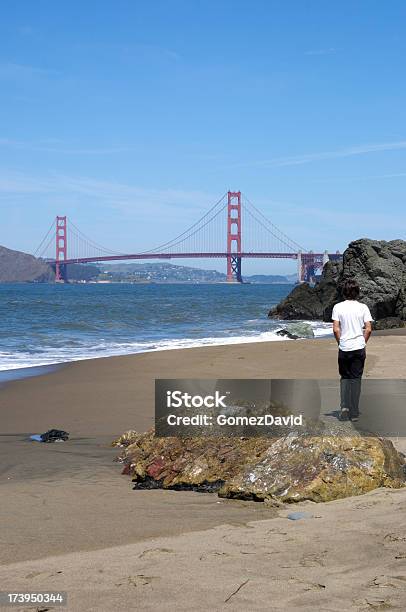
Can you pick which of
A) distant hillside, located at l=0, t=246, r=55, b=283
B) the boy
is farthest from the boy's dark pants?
distant hillside, located at l=0, t=246, r=55, b=283

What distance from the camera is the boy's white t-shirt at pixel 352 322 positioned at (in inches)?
255

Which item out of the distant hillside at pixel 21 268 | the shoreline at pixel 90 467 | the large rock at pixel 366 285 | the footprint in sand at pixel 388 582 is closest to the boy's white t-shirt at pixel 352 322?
the shoreline at pixel 90 467

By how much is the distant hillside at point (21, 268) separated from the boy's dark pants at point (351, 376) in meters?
146

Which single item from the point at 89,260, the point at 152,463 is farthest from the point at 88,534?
the point at 89,260

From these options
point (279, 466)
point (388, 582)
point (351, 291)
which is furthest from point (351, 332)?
point (388, 582)

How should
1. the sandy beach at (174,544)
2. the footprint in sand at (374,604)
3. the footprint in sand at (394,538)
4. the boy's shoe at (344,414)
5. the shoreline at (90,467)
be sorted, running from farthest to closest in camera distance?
the boy's shoe at (344,414) → the shoreline at (90,467) → the footprint in sand at (394,538) → the sandy beach at (174,544) → the footprint in sand at (374,604)

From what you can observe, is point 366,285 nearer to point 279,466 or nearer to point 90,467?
point 90,467

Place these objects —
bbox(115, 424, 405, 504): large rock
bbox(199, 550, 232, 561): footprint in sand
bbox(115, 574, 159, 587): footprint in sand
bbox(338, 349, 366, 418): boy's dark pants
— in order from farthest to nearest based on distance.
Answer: bbox(338, 349, 366, 418): boy's dark pants < bbox(115, 424, 405, 504): large rock < bbox(199, 550, 232, 561): footprint in sand < bbox(115, 574, 159, 587): footprint in sand

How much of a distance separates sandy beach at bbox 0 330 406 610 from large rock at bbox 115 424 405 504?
0.37 feet

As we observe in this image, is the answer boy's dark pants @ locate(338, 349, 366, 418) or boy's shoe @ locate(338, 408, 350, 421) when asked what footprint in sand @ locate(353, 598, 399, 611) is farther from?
boy's dark pants @ locate(338, 349, 366, 418)

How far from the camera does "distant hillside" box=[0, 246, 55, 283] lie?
154 metres

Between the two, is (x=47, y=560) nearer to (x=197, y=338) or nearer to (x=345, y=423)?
(x=345, y=423)

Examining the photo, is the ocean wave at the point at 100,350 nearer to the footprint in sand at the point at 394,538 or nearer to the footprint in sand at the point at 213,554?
the footprint in sand at the point at 213,554

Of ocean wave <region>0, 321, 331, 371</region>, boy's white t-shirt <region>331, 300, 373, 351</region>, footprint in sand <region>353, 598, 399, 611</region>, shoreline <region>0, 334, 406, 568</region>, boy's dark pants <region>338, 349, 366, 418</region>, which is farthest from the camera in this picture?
ocean wave <region>0, 321, 331, 371</region>
